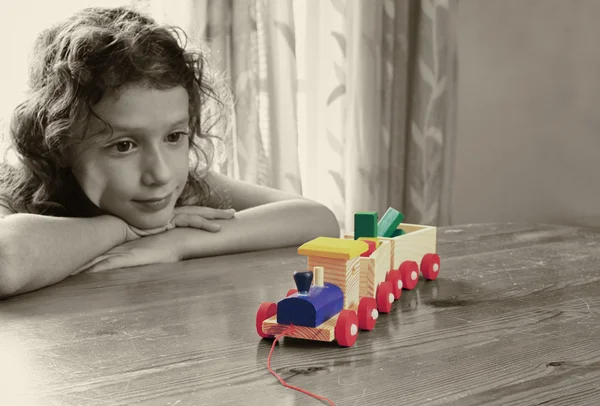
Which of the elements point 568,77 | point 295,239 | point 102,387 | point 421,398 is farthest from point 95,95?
point 568,77

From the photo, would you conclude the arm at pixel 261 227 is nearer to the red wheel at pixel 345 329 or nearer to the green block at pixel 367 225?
the green block at pixel 367 225

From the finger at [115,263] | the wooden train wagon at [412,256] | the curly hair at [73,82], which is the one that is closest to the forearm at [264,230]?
the finger at [115,263]

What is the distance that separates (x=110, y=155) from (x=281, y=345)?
0.55 meters

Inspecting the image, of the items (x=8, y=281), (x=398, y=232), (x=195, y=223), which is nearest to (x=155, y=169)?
(x=195, y=223)

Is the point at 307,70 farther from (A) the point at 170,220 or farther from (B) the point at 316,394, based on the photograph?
(B) the point at 316,394

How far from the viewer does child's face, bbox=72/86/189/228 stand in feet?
3.25

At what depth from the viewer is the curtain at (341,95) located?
1.83m

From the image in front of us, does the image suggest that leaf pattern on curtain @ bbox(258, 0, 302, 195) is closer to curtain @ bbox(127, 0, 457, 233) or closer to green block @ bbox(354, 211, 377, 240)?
curtain @ bbox(127, 0, 457, 233)

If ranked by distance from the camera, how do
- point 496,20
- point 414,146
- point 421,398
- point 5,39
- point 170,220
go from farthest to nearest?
point 496,20 < point 414,146 < point 5,39 < point 170,220 < point 421,398

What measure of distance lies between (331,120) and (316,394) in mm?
1723

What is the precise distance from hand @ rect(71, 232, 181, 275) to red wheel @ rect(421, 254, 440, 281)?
1.32 ft

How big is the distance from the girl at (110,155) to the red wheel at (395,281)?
1.34ft

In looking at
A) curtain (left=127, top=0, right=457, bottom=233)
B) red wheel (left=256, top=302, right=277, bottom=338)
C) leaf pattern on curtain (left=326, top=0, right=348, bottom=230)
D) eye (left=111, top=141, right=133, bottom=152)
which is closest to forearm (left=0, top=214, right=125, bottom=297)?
eye (left=111, top=141, right=133, bottom=152)

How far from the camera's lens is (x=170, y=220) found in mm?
1124
